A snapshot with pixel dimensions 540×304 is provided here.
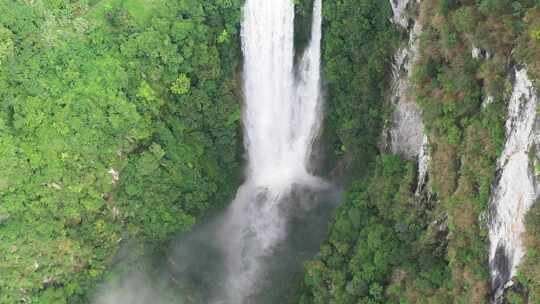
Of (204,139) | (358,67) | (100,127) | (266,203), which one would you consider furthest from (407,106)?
(100,127)

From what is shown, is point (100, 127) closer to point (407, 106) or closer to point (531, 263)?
point (407, 106)

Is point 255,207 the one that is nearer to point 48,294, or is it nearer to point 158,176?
point 158,176

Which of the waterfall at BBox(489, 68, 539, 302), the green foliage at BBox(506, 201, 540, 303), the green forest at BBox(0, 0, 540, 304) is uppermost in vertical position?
the green forest at BBox(0, 0, 540, 304)

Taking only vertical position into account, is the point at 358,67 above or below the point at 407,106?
above

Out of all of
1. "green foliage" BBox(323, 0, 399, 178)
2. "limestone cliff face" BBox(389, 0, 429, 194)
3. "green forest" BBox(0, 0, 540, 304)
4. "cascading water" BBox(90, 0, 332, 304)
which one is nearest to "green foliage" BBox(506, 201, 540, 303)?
"green forest" BBox(0, 0, 540, 304)

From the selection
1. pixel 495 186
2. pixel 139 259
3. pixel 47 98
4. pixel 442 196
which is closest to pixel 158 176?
pixel 139 259

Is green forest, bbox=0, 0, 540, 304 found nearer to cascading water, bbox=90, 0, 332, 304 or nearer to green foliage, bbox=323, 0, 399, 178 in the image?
green foliage, bbox=323, 0, 399, 178
